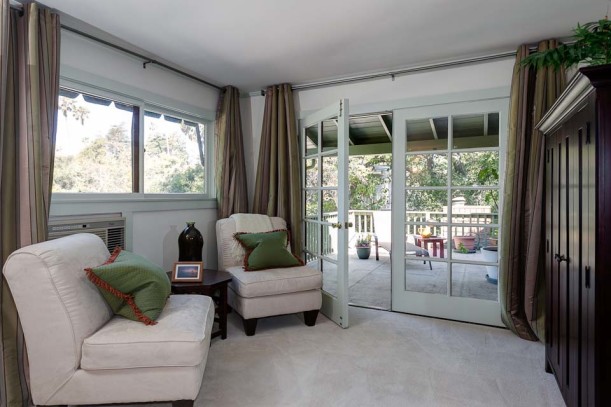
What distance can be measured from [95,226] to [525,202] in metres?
3.21

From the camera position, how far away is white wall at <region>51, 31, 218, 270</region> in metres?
2.39

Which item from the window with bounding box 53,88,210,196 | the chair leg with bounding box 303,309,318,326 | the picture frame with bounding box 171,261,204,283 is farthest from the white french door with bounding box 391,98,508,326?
the window with bounding box 53,88,210,196

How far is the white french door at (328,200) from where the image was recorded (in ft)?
9.26

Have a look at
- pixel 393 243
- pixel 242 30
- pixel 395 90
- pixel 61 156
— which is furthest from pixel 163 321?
pixel 395 90

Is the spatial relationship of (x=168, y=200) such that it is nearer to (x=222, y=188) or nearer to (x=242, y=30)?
(x=222, y=188)

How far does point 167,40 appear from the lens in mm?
2588

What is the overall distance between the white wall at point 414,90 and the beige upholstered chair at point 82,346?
2.42 metres

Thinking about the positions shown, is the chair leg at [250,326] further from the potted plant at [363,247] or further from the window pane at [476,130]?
the potted plant at [363,247]

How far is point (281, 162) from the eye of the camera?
3.52 m

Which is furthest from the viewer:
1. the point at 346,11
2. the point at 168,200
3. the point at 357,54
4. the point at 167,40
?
the point at 168,200

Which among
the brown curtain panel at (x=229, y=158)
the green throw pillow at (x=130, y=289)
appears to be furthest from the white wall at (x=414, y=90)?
the green throw pillow at (x=130, y=289)

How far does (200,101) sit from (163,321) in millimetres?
2416

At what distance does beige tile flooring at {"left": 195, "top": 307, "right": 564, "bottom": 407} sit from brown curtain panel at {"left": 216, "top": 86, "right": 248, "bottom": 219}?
1.23 meters

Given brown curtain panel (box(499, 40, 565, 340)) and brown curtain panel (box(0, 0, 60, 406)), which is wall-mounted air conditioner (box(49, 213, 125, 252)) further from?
brown curtain panel (box(499, 40, 565, 340))
